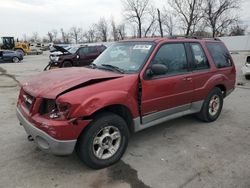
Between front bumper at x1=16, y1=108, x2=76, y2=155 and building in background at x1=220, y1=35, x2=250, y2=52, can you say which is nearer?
front bumper at x1=16, y1=108, x2=76, y2=155

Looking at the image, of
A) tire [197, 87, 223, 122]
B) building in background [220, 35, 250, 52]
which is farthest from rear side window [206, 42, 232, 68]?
building in background [220, 35, 250, 52]

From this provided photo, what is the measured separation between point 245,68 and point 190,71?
7284 millimetres

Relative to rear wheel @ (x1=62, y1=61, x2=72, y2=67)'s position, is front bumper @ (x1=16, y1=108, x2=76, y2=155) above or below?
below

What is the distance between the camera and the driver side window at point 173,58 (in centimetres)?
424

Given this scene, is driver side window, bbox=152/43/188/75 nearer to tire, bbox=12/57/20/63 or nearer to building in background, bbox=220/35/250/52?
tire, bbox=12/57/20/63

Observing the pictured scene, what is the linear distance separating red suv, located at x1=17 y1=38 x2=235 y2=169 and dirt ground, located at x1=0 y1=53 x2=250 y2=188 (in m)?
0.31

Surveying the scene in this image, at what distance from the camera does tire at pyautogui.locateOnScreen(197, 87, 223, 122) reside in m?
5.25

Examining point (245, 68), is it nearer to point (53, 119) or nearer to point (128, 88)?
point (128, 88)

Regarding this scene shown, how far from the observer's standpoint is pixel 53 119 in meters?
3.15

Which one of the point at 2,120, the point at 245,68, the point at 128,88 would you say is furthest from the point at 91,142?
the point at 245,68

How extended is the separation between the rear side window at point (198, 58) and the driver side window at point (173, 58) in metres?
0.28

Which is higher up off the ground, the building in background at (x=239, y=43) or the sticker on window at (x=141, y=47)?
the building in background at (x=239, y=43)

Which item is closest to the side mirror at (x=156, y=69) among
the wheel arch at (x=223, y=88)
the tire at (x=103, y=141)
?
the tire at (x=103, y=141)

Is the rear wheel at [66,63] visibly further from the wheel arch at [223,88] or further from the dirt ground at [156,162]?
the wheel arch at [223,88]
